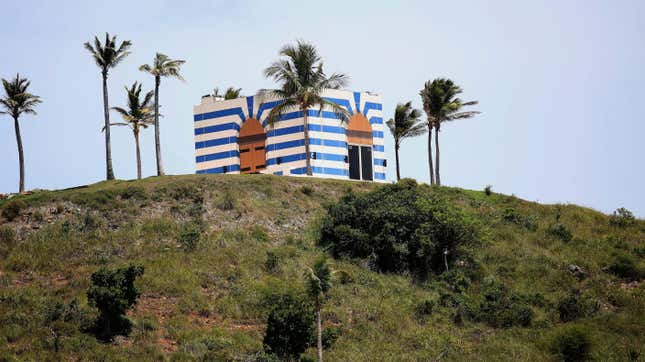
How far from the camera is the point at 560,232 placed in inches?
2936

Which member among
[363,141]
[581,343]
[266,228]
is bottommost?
[581,343]

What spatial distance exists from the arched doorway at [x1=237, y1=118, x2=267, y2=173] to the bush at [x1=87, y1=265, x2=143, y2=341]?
3198 centimetres

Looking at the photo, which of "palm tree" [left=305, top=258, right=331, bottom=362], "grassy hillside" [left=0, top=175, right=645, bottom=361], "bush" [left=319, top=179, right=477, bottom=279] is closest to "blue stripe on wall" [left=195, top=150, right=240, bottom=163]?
"grassy hillside" [left=0, top=175, right=645, bottom=361]

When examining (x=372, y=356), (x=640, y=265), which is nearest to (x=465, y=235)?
(x=640, y=265)

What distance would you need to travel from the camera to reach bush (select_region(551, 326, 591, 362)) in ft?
Result: 180

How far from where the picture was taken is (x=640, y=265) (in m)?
68.1

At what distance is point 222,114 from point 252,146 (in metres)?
4.09

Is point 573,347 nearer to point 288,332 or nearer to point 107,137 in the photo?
point 288,332

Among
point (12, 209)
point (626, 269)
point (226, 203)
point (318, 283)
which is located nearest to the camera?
point (318, 283)

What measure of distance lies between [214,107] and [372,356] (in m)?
39.0

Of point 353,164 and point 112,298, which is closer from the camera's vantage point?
point 112,298

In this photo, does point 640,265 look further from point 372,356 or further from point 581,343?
point 372,356

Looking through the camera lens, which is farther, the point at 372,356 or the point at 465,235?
the point at 465,235

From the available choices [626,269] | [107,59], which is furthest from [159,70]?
[626,269]
